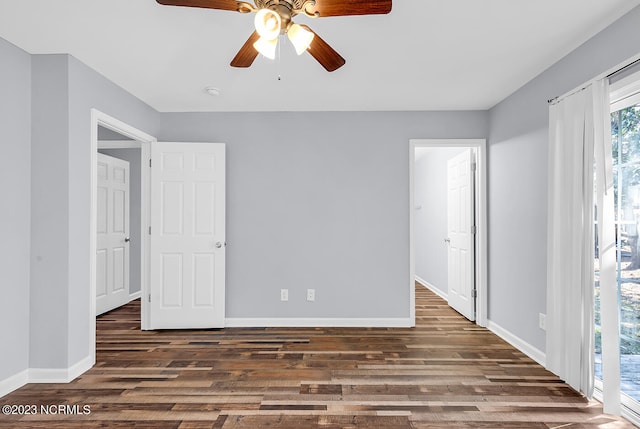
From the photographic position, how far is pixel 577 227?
244 cm

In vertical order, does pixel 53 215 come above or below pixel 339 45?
below

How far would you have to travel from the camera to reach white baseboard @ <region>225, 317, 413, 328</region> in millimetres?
3979

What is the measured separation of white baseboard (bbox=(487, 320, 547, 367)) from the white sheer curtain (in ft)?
0.68

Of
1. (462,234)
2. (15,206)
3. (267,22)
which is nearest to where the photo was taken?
(267,22)

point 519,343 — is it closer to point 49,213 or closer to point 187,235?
point 187,235

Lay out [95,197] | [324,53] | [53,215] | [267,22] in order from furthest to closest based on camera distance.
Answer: [95,197]
[53,215]
[324,53]
[267,22]

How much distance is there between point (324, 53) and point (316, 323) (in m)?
2.93

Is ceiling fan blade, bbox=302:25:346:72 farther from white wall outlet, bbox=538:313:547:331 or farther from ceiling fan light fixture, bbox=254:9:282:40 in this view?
white wall outlet, bbox=538:313:547:331

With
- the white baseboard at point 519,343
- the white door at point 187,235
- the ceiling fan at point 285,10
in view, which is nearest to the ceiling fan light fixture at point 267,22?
the ceiling fan at point 285,10

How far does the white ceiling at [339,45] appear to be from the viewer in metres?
2.12

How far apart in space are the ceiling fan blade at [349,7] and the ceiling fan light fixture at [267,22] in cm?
18

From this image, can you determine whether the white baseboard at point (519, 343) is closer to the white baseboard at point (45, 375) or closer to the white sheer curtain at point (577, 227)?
the white sheer curtain at point (577, 227)

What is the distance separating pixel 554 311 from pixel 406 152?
2110 mm

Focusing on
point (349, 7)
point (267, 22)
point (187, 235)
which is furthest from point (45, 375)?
point (349, 7)
